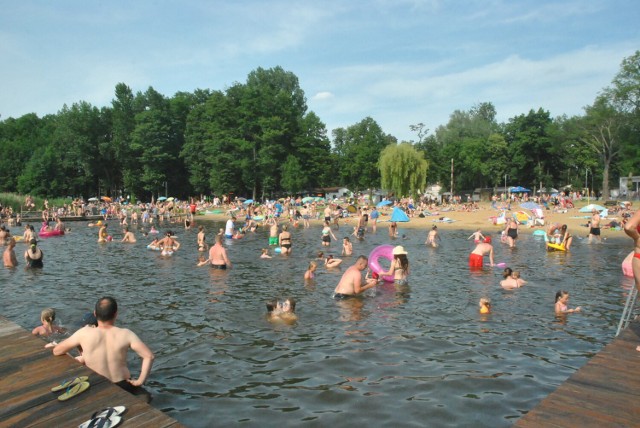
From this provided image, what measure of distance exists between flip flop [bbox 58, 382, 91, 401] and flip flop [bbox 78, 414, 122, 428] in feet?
2.40

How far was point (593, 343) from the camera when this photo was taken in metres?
8.99

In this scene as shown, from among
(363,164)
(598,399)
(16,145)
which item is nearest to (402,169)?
(363,164)

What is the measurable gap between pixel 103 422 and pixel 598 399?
500 centimetres

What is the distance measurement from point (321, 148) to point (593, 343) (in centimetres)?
6204

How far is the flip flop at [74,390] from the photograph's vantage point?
4.93m

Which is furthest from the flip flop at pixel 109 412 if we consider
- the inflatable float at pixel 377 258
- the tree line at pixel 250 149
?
the tree line at pixel 250 149

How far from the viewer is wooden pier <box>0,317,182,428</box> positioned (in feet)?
14.8

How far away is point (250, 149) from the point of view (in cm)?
6519

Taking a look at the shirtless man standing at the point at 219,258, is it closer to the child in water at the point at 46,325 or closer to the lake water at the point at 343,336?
the lake water at the point at 343,336

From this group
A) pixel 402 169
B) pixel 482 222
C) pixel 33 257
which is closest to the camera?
pixel 33 257

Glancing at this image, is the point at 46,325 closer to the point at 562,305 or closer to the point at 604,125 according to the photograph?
the point at 562,305

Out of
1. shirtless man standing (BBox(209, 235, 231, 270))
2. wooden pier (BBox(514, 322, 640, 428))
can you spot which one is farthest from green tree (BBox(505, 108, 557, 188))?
wooden pier (BBox(514, 322, 640, 428))

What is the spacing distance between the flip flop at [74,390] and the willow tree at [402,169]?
49.8 m

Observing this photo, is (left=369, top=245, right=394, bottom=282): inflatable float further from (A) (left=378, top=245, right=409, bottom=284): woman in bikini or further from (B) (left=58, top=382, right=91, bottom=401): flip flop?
(B) (left=58, top=382, right=91, bottom=401): flip flop
